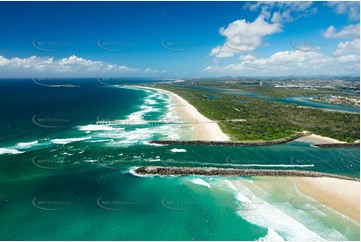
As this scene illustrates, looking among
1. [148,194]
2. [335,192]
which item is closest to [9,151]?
[148,194]

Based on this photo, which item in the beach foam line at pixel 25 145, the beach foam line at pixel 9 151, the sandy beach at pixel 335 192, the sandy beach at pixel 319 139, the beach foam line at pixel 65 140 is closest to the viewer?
the sandy beach at pixel 335 192

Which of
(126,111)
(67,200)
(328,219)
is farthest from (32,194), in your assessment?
(126,111)

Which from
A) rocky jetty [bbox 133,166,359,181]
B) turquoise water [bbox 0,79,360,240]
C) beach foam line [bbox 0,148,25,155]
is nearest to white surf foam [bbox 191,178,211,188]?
turquoise water [bbox 0,79,360,240]

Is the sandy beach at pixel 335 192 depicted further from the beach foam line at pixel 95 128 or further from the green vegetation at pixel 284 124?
the beach foam line at pixel 95 128

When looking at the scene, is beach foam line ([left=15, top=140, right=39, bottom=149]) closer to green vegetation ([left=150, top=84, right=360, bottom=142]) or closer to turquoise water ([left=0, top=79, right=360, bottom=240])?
turquoise water ([left=0, top=79, right=360, bottom=240])

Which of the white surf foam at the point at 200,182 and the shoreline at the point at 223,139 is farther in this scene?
the shoreline at the point at 223,139

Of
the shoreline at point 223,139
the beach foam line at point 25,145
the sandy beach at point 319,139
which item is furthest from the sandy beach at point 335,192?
the beach foam line at point 25,145

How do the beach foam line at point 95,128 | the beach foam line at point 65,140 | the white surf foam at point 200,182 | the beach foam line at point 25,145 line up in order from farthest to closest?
1. the beach foam line at point 95,128
2. the beach foam line at point 65,140
3. the beach foam line at point 25,145
4. the white surf foam at point 200,182

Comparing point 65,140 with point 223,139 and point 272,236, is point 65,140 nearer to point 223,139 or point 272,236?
point 223,139
